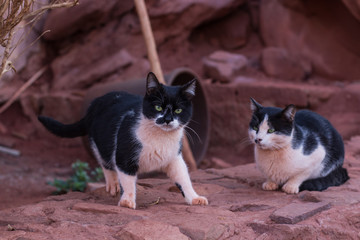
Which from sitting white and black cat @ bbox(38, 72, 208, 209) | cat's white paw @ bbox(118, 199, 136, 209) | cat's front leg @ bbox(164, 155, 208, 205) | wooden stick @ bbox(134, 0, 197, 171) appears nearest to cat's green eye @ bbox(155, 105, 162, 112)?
sitting white and black cat @ bbox(38, 72, 208, 209)

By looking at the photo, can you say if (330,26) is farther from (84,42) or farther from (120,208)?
(120,208)

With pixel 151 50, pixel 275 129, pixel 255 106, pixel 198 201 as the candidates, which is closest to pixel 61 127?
pixel 198 201

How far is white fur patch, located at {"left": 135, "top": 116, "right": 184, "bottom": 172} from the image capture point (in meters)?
2.80

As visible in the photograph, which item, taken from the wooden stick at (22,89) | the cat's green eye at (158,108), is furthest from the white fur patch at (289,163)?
the wooden stick at (22,89)

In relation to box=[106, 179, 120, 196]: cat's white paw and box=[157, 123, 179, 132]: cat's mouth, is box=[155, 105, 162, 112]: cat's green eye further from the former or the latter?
box=[106, 179, 120, 196]: cat's white paw

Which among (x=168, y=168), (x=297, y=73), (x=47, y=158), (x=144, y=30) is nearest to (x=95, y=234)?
(x=168, y=168)

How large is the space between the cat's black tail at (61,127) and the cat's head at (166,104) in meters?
0.91

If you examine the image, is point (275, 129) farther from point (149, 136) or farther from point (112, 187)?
point (112, 187)

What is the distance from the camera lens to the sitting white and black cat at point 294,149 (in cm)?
307

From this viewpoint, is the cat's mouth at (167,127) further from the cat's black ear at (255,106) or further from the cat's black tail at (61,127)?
the cat's black tail at (61,127)

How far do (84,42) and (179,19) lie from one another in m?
1.83

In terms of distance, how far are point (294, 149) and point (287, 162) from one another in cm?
11

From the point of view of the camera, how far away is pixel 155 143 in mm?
2805

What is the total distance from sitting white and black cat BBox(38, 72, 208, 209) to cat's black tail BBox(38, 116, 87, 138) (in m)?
0.36
